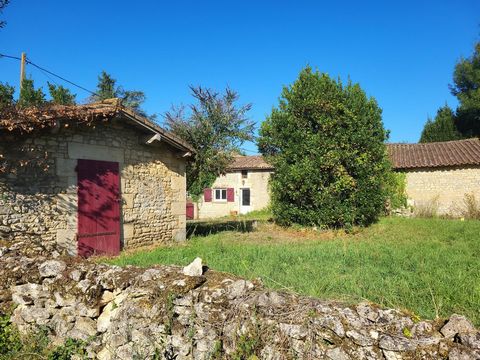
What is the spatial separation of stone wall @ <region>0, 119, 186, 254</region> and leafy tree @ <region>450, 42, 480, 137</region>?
27665mm

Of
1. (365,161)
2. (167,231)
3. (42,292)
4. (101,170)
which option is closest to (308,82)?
(365,161)

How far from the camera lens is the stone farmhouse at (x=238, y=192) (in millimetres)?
27422

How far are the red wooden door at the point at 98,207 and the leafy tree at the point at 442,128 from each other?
29.0 meters

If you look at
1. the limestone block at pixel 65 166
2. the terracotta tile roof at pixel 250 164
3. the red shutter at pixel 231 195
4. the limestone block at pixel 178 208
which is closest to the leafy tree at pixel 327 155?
the limestone block at pixel 178 208

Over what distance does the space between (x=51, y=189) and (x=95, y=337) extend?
4998mm

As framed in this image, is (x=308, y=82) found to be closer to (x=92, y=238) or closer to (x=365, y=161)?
(x=365, y=161)

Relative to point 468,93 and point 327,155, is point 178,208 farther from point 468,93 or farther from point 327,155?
point 468,93

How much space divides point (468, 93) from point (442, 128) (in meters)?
4.39

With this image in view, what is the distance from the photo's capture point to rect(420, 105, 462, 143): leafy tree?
100ft

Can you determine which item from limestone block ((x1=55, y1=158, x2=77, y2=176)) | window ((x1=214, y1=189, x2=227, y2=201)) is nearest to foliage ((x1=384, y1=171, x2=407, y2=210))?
window ((x1=214, y1=189, x2=227, y2=201))

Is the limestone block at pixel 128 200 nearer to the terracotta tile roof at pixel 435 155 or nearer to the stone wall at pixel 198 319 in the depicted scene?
the stone wall at pixel 198 319

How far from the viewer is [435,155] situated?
20.2 metres

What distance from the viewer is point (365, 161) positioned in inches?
541

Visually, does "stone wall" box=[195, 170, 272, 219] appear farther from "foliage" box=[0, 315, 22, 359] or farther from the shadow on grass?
"foliage" box=[0, 315, 22, 359]
